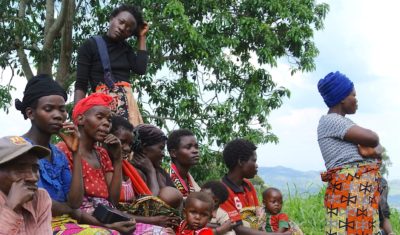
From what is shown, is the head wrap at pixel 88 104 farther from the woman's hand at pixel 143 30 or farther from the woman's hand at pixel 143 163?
the woman's hand at pixel 143 30

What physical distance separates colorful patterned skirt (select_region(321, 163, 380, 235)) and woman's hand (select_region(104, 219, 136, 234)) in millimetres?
1599

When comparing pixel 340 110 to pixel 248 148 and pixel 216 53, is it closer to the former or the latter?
pixel 248 148

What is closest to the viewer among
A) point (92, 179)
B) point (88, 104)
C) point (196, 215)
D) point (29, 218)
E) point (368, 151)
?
point (29, 218)

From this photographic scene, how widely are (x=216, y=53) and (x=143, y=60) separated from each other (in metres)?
6.67

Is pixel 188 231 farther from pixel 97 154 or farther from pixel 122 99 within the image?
pixel 122 99

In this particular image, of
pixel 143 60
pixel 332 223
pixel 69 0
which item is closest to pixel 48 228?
pixel 332 223

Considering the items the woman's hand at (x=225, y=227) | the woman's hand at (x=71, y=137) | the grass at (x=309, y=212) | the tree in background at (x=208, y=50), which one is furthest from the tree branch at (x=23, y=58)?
the woman's hand at (x=71, y=137)

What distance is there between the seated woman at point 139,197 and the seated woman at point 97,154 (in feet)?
0.70

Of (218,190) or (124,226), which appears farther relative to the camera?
(218,190)

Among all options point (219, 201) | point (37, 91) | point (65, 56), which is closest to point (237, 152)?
point (219, 201)

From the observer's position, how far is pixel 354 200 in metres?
5.28

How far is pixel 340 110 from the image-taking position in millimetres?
5445

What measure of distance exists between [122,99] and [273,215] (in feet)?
5.18

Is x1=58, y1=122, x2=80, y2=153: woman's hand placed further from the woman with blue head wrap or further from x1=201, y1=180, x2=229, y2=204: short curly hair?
the woman with blue head wrap
